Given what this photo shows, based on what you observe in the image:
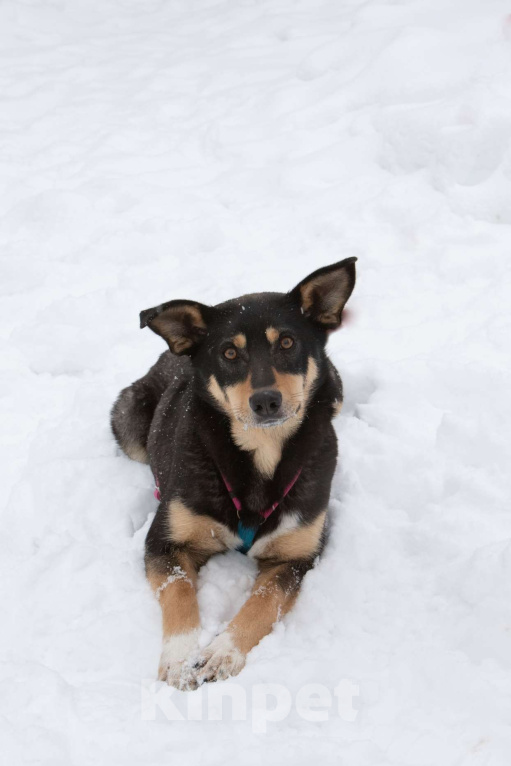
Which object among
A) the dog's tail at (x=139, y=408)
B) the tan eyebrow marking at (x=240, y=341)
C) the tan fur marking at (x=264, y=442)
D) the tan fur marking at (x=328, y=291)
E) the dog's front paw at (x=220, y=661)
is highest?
the tan fur marking at (x=328, y=291)

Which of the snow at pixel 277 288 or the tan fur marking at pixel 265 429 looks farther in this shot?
the tan fur marking at pixel 265 429

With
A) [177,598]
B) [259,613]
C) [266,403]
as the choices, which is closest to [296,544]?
[259,613]

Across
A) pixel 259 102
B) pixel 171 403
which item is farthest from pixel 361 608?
pixel 259 102

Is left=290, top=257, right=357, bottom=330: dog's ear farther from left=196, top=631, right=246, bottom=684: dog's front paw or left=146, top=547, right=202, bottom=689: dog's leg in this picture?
left=196, top=631, right=246, bottom=684: dog's front paw

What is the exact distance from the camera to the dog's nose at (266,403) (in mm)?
3367

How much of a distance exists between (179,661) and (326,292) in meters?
2.06

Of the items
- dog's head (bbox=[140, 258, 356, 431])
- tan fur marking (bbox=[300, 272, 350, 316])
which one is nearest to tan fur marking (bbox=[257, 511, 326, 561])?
dog's head (bbox=[140, 258, 356, 431])

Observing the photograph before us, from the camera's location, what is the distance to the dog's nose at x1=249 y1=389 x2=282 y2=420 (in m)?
3.37

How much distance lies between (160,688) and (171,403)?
193cm

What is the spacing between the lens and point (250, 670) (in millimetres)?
3090

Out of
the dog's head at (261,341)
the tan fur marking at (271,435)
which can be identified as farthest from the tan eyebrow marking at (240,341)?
the tan fur marking at (271,435)

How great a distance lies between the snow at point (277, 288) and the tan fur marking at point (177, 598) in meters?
0.10

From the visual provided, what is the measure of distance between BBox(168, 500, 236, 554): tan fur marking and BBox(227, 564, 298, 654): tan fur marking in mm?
349

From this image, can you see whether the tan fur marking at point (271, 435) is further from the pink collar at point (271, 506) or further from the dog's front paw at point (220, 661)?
the dog's front paw at point (220, 661)
